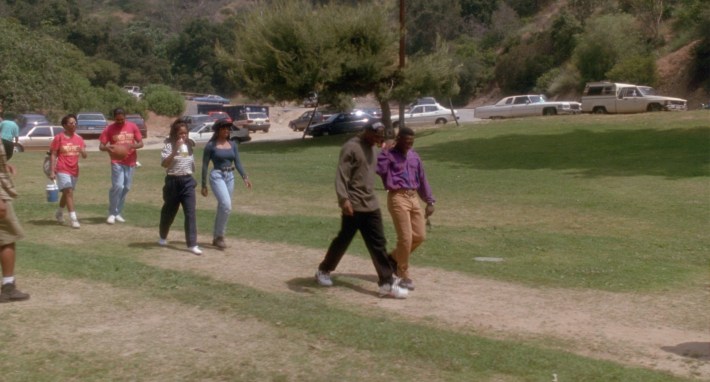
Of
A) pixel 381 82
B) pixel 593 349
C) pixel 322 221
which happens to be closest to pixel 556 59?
pixel 381 82

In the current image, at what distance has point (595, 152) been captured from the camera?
2809 centimetres

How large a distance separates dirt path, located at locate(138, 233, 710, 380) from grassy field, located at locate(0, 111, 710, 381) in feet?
0.94

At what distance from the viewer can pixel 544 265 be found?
36.4ft

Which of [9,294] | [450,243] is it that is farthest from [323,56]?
[9,294]

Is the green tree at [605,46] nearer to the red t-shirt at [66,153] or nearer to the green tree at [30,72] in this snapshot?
the green tree at [30,72]

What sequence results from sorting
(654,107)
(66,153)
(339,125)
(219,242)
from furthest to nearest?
(339,125) < (654,107) < (66,153) < (219,242)

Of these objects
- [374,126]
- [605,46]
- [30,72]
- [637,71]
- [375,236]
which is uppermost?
[605,46]

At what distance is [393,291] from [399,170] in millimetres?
1157

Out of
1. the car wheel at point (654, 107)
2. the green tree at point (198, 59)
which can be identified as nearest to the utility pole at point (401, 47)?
the car wheel at point (654, 107)

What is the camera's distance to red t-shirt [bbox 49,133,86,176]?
42.4ft

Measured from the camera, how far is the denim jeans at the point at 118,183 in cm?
1330

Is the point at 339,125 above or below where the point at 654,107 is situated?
below

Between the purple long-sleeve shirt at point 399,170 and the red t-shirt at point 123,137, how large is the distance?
17.3 feet

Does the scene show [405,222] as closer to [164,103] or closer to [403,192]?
[403,192]
